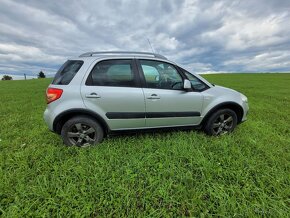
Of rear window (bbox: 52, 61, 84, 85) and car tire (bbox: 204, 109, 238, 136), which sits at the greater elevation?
rear window (bbox: 52, 61, 84, 85)

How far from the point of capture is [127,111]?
325 cm

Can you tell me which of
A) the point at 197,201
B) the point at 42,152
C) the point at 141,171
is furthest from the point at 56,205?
the point at 197,201

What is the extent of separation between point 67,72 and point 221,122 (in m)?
3.25

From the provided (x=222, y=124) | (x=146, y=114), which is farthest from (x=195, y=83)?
(x=146, y=114)

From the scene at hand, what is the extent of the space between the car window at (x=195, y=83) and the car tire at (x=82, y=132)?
1982mm

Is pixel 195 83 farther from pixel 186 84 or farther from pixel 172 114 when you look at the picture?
pixel 172 114

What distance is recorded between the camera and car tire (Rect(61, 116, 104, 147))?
10.5 feet

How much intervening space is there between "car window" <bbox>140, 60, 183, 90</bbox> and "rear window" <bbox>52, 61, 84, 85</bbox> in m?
1.18

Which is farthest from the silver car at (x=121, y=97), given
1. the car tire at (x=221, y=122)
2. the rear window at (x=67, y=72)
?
the car tire at (x=221, y=122)

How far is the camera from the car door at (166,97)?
3309 mm

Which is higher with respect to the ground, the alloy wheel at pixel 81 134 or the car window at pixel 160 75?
the car window at pixel 160 75

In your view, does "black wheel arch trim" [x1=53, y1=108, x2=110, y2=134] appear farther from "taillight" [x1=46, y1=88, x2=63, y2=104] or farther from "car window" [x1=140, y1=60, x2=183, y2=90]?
"car window" [x1=140, y1=60, x2=183, y2=90]

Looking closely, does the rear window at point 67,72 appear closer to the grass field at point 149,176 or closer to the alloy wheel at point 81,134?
the alloy wheel at point 81,134

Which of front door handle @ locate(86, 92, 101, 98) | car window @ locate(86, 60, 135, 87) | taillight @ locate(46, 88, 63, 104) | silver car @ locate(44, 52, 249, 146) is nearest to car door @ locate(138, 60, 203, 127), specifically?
silver car @ locate(44, 52, 249, 146)
